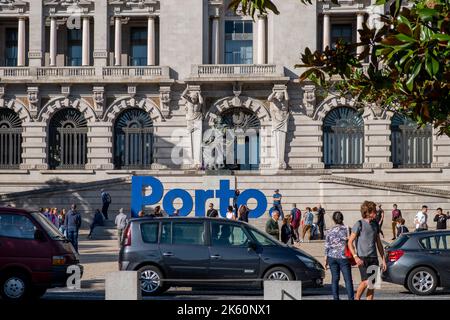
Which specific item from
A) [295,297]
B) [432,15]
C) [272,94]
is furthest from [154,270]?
[272,94]

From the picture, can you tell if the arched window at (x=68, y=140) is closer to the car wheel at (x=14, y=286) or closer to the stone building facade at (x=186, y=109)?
the stone building facade at (x=186, y=109)

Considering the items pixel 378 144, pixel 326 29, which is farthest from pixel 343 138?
pixel 326 29

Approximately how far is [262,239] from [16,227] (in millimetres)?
5356

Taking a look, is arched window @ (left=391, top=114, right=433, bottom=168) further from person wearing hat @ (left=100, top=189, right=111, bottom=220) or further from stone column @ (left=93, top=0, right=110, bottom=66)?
stone column @ (left=93, top=0, right=110, bottom=66)

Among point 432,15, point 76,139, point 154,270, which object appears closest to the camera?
point 432,15

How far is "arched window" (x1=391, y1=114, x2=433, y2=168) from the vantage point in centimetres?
4834

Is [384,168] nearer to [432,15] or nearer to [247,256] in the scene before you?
[247,256]

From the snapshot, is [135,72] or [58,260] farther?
[135,72]

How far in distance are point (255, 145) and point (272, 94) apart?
110 inches

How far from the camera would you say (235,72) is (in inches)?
1907

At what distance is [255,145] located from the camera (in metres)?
48.8

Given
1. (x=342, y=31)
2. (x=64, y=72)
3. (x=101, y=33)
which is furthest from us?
(x=342, y=31)

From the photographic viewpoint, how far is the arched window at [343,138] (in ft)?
160

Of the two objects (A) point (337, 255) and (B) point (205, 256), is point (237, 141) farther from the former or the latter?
(A) point (337, 255)
